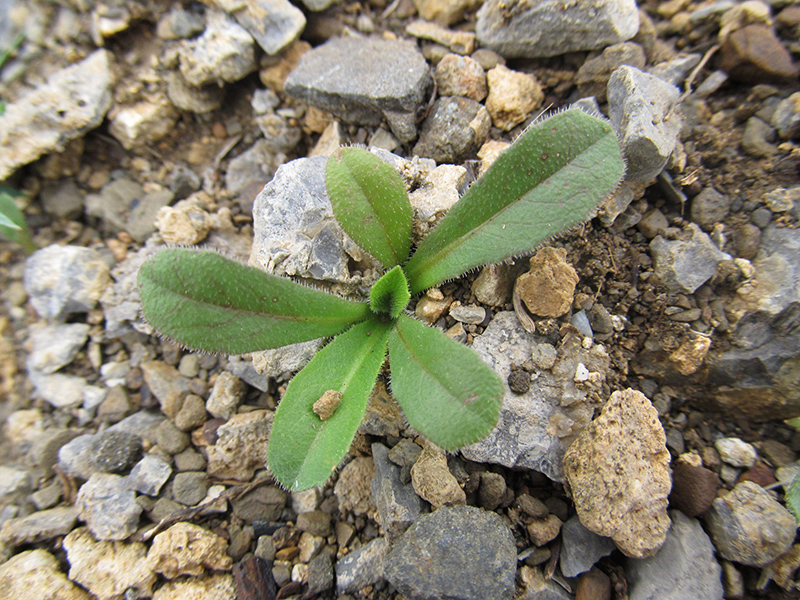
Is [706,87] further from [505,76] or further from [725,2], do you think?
[505,76]

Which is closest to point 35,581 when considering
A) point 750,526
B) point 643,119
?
point 750,526

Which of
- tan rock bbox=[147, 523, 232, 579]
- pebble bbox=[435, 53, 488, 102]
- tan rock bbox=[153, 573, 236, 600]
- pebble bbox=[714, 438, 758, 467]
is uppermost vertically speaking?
pebble bbox=[435, 53, 488, 102]

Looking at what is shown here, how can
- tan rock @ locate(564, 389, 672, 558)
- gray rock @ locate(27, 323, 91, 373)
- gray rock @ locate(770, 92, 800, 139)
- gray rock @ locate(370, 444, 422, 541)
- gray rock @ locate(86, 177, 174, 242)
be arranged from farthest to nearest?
gray rock @ locate(86, 177, 174, 242) → gray rock @ locate(27, 323, 91, 373) → gray rock @ locate(770, 92, 800, 139) → gray rock @ locate(370, 444, 422, 541) → tan rock @ locate(564, 389, 672, 558)

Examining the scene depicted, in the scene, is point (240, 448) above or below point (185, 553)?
above

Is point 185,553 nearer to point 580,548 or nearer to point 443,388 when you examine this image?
point 443,388

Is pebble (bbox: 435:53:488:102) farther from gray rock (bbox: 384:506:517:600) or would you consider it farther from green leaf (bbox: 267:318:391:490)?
gray rock (bbox: 384:506:517:600)

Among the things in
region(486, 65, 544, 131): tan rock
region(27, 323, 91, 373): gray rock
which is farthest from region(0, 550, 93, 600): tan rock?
region(486, 65, 544, 131): tan rock
